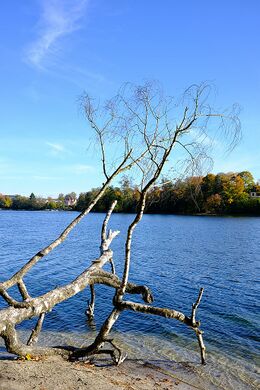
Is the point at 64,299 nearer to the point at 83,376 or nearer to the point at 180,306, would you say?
the point at 83,376

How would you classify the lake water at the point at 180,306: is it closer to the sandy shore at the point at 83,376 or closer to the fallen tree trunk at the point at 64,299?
the sandy shore at the point at 83,376

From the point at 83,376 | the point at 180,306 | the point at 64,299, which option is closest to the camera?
the point at 64,299

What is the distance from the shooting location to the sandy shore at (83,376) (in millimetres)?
10281

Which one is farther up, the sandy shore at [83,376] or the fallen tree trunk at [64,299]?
the fallen tree trunk at [64,299]

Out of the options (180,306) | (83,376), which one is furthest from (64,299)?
(180,306)

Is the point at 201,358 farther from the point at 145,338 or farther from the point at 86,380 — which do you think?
the point at 86,380

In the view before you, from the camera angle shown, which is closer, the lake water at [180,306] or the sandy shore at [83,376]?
the sandy shore at [83,376]

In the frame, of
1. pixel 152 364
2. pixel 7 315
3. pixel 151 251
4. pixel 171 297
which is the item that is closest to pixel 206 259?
pixel 151 251

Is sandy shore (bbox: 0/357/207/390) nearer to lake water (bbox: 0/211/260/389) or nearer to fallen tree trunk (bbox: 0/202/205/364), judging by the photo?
fallen tree trunk (bbox: 0/202/205/364)

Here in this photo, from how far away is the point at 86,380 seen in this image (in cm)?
1102

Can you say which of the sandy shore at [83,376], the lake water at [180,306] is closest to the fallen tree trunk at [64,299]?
the sandy shore at [83,376]

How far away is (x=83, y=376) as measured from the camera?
11359 mm

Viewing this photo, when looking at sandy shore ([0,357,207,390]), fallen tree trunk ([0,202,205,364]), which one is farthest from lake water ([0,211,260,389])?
fallen tree trunk ([0,202,205,364])

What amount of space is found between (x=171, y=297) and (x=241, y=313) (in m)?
5.18
